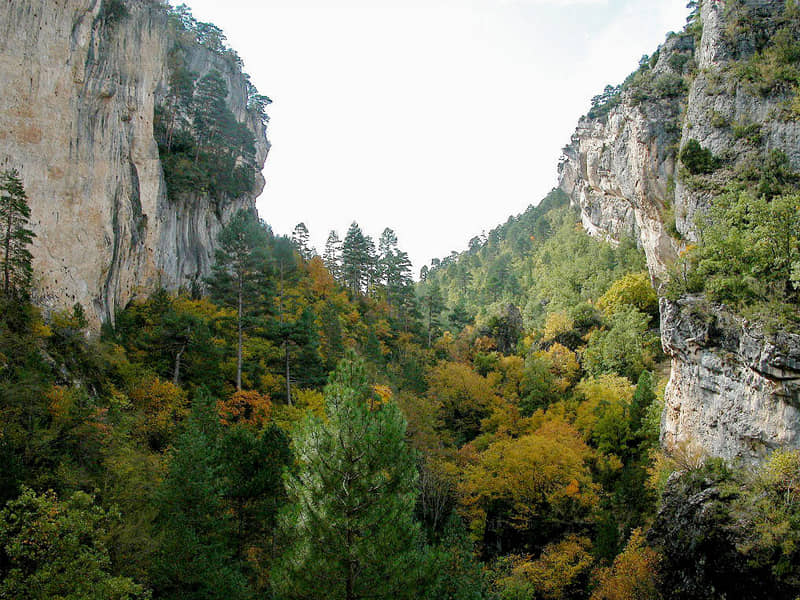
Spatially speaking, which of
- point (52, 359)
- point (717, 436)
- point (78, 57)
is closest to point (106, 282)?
point (52, 359)

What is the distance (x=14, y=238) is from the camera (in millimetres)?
18875

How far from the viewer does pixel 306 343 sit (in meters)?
26.0

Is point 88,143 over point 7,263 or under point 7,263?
over

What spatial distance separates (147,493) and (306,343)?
1189 cm

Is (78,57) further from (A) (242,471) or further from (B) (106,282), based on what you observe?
(A) (242,471)

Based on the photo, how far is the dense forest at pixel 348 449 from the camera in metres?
11.2

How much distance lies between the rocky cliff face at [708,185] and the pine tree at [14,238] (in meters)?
26.9

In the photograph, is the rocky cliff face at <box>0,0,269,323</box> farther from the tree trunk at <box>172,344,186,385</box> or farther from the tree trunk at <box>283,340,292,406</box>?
the tree trunk at <box>283,340,292,406</box>

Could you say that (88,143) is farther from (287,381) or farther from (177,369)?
(287,381)

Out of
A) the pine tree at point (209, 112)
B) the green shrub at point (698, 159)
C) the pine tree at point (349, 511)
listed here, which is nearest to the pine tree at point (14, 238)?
the pine tree at point (349, 511)

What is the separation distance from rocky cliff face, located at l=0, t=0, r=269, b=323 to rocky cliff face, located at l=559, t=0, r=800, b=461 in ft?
89.4

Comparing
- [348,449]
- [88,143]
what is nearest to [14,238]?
[88,143]

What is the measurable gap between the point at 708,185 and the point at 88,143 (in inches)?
1225

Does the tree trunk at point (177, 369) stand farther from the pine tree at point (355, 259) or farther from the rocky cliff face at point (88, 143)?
the pine tree at point (355, 259)
